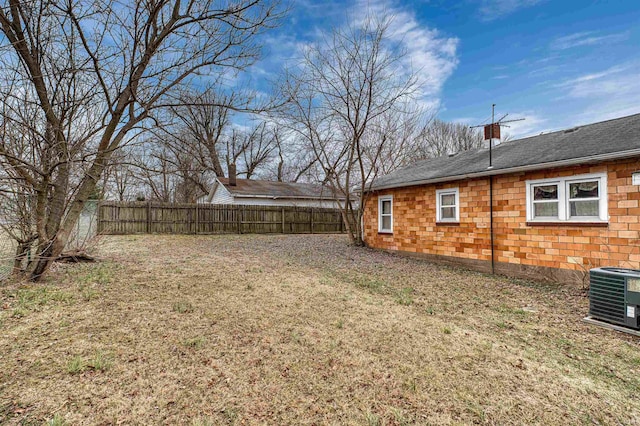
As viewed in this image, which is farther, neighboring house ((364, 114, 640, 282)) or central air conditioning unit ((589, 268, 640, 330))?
neighboring house ((364, 114, 640, 282))

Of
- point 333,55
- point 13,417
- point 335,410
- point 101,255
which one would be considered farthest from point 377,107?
point 13,417

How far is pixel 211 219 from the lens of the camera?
1722 cm

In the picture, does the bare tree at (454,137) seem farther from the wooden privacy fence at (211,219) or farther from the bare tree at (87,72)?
the bare tree at (87,72)

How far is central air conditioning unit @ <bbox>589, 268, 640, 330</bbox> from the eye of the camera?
404 cm

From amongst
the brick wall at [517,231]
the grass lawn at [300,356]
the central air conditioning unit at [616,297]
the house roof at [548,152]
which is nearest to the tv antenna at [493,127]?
the house roof at [548,152]

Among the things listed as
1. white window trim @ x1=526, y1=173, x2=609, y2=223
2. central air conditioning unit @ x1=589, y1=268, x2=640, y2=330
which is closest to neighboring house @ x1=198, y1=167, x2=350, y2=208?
white window trim @ x1=526, y1=173, x2=609, y2=223

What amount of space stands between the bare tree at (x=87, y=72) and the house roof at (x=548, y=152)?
581cm

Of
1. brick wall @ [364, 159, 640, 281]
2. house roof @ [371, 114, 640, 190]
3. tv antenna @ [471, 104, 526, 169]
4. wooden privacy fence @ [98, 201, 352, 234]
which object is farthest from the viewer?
wooden privacy fence @ [98, 201, 352, 234]

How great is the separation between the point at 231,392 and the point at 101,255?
801cm

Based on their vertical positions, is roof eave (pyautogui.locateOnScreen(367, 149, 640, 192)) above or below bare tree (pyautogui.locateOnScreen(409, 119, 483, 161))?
below

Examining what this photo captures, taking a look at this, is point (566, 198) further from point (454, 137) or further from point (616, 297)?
point (454, 137)

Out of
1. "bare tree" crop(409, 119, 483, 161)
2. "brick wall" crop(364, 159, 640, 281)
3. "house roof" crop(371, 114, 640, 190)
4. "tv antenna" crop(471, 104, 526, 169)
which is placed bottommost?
"brick wall" crop(364, 159, 640, 281)

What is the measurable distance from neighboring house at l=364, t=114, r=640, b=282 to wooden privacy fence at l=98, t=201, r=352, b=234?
9.93 metres

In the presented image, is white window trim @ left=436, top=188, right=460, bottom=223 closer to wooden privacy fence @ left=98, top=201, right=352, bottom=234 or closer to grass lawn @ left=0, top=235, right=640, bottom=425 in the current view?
grass lawn @ left=0, top=235, right=640, bottom=425
